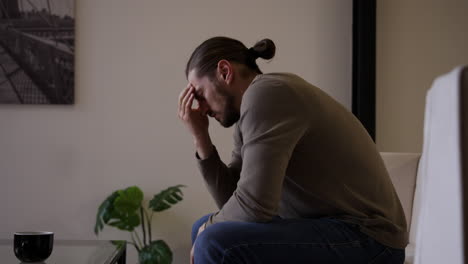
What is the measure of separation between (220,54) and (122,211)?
1.96m

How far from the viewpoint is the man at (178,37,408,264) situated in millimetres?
1315

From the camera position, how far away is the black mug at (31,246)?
1876mm

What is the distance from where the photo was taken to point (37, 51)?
12.4 ft

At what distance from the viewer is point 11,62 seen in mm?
3773

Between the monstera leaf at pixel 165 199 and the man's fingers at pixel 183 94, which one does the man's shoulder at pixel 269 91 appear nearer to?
the man's fingers at pixel 183 94

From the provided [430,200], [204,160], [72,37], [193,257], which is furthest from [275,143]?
[72,37]

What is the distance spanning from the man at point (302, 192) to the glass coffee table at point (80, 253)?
1.45 feet

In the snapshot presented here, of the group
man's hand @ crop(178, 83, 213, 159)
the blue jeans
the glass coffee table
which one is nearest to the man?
the blue jeans

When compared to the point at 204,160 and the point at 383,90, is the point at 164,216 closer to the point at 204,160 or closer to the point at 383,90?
the point at 383,90

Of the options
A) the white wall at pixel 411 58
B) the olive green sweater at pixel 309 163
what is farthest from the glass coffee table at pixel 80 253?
the white wall at pixel 411 58

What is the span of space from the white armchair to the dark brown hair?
1.30 m

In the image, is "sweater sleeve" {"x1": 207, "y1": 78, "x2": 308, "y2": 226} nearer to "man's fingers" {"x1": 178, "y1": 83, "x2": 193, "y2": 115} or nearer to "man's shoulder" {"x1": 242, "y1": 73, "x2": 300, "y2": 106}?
"man's shoulder" {"x1": 242, "y1": 73, "x2": 300, "y2": 106}

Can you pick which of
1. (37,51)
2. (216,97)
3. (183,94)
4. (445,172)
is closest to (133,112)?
(37,51)

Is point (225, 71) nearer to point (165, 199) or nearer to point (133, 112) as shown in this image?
point (165, 199)
